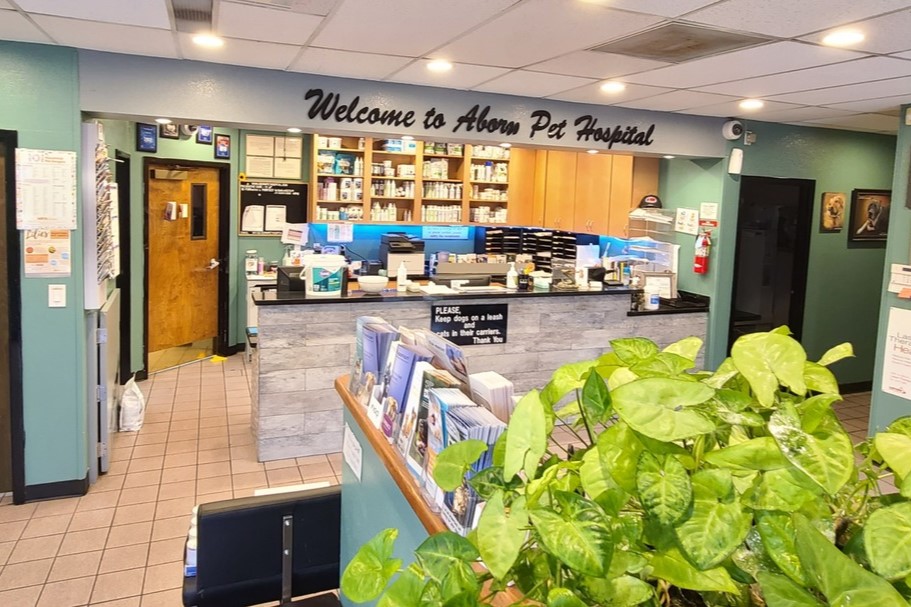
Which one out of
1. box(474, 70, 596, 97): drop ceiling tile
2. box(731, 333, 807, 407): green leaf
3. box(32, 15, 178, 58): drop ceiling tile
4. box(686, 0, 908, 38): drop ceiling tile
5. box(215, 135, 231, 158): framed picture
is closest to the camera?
box(731, 333, 807, 407): green leaf

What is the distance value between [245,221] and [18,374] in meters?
4.09

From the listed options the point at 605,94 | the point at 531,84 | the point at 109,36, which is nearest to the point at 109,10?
the point at 109,36

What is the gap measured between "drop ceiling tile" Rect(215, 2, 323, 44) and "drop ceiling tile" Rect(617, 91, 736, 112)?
2693 millimetres

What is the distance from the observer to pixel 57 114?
12.7ft

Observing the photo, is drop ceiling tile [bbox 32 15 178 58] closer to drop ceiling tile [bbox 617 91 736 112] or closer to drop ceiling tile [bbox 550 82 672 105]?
drop ceiling tile [bbox 550 82 672 105]

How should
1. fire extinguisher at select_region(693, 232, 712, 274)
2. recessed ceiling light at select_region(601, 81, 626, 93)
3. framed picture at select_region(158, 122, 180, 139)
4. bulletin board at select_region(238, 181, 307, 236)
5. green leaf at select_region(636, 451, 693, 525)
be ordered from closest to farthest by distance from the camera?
green leaf at select_region(636, 451, 693, 525) < recessed ceiling light at select_region(601, 81, 626, 93) < fire extinguisher at select_region(693, 232, 712, 274) < framed picture at select_region(158, 122, 180, 139) < bulletin board at select_region(238, 181, 307, 236)

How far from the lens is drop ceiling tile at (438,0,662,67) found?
9.68 ft

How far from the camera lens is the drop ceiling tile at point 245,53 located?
12.3ft

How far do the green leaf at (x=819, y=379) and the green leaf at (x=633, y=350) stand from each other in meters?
0.20

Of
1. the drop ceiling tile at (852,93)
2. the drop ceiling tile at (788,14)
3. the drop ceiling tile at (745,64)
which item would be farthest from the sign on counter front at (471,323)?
the drop ceiling tile at (788,14)

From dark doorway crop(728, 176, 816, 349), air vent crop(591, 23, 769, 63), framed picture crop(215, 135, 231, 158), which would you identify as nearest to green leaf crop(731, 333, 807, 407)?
air vent crop(591, 23, 769, 63)

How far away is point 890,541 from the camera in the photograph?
0.63 meters

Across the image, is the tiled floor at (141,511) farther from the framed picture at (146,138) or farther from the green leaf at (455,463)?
the green leaf at (455,463)

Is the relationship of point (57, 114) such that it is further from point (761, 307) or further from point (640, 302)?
point (761, 307)
